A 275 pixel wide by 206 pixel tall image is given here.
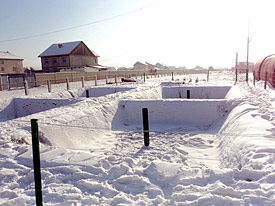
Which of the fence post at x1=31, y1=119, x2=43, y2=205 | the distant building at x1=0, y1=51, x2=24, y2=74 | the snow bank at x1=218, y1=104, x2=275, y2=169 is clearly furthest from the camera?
the distant building at x1=0, y1=51, x2=24, y2=74

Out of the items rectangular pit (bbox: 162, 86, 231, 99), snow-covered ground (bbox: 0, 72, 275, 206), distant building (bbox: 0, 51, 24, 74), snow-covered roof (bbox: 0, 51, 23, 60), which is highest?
snow-covered roof (bbox: 0, 51, 23, 60)

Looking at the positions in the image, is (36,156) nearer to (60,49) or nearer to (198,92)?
(198,92)

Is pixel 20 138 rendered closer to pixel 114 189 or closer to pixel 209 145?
pixel 114 189

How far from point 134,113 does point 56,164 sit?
6.39 metres

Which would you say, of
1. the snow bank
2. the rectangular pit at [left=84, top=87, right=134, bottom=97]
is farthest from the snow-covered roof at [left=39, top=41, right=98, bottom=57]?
the snow bank

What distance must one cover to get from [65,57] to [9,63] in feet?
47.7

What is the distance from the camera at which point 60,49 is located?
151 feet

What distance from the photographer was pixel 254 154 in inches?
160

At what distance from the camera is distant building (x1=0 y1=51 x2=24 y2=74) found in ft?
156

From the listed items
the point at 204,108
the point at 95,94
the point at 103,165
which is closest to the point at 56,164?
the point at 103,165

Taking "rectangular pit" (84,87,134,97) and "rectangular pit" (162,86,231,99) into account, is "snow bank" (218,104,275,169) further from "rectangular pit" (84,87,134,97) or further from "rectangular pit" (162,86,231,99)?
"rectangular pit" (84,87,134,97)

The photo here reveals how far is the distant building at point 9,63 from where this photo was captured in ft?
156

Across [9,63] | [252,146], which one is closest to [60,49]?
[9,63]

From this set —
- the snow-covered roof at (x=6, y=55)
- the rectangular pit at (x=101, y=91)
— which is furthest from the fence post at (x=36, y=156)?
the snow-covered roof at (x=6, y=55)
